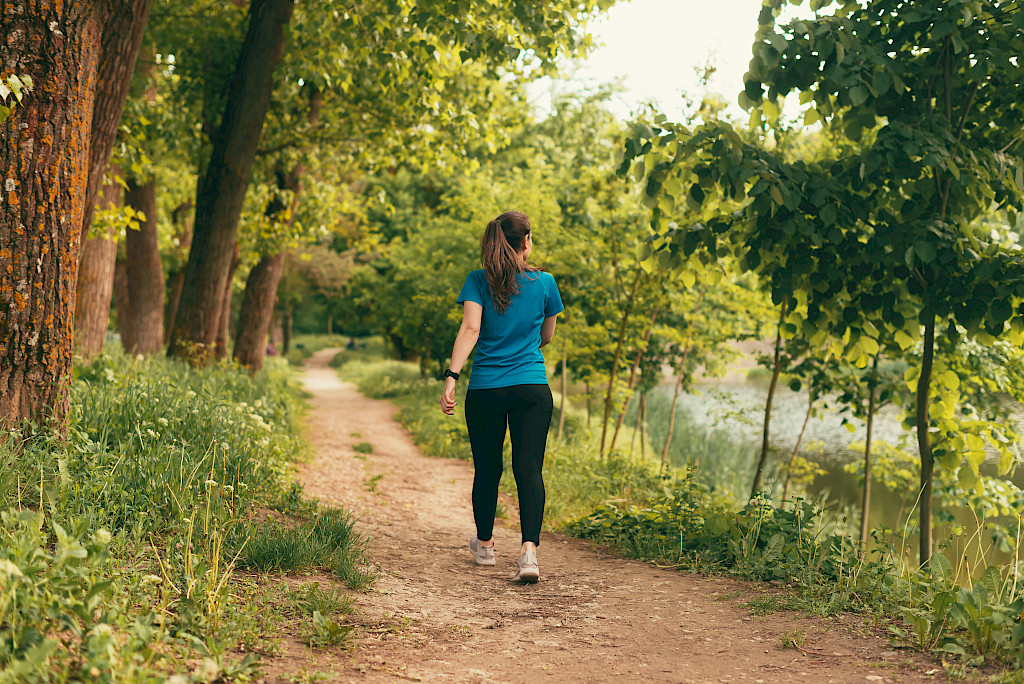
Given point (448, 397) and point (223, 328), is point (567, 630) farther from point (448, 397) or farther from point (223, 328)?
point (223, 328)

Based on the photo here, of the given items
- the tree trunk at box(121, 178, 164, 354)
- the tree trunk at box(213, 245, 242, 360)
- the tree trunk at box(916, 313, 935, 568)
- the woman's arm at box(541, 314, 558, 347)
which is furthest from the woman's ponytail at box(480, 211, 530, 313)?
the tree trunk at box(121, 178, 164, 354)

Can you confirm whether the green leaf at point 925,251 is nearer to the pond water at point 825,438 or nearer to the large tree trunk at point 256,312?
the pond water at point 825,438

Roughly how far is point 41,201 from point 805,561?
436 cm

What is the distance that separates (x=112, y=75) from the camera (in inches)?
207

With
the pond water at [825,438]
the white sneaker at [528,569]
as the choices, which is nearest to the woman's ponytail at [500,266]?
the white sneaker at [528,569]

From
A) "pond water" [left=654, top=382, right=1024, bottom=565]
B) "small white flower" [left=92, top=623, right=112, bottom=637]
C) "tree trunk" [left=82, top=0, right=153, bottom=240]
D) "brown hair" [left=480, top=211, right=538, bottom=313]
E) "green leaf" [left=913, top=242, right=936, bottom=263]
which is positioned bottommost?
"pond water" [left=654, top=382, right=1024, bottom=565]

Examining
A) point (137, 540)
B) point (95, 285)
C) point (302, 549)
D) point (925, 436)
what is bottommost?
point (302, 549)

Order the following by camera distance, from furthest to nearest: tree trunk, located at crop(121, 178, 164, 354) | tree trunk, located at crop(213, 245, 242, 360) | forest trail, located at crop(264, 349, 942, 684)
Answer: tree trunk, located at crop(121, 178, 164, 354) → tree trunk, located at crop(213, 245, 242, 360) → forest trail, located at crop(264, 349, 942, 684)

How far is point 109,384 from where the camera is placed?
16.9ft

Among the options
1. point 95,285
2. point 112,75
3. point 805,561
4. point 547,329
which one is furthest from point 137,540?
point 95,285

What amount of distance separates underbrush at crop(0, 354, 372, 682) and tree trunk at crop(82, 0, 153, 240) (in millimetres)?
1567

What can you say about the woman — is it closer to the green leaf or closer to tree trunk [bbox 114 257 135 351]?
the green leaf

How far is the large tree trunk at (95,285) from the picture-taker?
7895 mm

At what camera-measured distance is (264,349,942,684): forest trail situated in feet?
9.12
